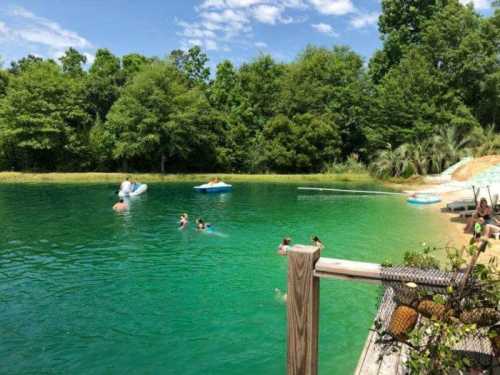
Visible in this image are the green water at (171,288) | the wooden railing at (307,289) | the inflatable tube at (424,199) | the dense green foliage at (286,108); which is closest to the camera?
the wooden railing at (307,289)

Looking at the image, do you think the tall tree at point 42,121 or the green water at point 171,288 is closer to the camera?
the green water at point 171,288

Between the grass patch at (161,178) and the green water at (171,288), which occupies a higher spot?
the grass patch at (161,178)

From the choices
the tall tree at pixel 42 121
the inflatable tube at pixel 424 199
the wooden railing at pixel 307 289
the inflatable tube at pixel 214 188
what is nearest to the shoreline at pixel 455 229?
the inflatable tube at pixel 424 199

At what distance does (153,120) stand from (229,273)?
121 feet

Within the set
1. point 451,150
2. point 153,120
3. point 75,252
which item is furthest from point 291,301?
point 153,120

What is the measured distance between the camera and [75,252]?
16281 millimetres

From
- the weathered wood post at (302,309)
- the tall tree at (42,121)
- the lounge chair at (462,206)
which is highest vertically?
the tall tree at (42,121)

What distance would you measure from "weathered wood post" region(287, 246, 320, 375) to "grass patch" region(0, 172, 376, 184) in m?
41.8

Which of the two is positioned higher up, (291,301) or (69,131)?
(69,131)

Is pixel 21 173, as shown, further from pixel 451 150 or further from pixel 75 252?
pixel 451 150

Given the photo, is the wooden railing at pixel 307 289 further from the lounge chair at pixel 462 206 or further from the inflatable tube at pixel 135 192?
the inflatable tube at pixel 135 192

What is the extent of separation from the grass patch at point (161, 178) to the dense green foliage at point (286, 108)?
317cm

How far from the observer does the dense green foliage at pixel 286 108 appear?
150ft

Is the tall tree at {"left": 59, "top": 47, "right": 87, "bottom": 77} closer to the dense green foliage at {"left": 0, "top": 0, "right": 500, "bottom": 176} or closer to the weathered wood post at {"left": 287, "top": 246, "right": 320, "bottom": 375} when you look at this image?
the dense green foliage at {"left": 0, "top": 0, "right": 500, "bottom": 176}
